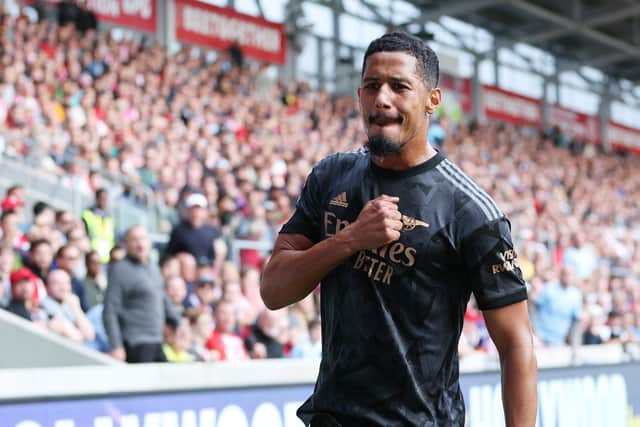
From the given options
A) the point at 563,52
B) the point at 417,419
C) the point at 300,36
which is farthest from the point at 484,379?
the point at 563,52

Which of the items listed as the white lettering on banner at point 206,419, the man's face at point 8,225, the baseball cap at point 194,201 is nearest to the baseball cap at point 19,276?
the man's face at point 8,225

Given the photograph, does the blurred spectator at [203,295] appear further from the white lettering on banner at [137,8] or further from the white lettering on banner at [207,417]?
the white lettering on banner at [137,8]

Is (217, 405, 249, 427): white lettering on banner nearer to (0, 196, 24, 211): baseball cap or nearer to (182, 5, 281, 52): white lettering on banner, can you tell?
(0, 196, 24, 211): baseball cap

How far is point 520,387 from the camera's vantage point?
8.29ft

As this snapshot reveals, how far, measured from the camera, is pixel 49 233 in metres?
7.75

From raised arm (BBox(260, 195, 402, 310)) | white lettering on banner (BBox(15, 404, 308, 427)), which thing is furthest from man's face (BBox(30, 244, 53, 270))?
raised arm (BBox(260, 195, 402, 310))

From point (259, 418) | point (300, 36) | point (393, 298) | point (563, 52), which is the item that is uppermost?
point (563, 52)

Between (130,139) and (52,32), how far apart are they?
3191 millimetres

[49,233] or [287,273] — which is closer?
[287,273]

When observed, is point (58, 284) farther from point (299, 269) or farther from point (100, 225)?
point (299, 269)

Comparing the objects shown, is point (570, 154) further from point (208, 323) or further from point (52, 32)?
point (208, 323)

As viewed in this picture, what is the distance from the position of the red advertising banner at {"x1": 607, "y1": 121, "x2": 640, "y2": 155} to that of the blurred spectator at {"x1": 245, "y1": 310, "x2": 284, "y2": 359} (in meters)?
27.2

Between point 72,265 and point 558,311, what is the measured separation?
6.24 m

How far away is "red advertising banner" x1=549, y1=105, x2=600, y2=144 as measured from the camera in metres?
30.6
